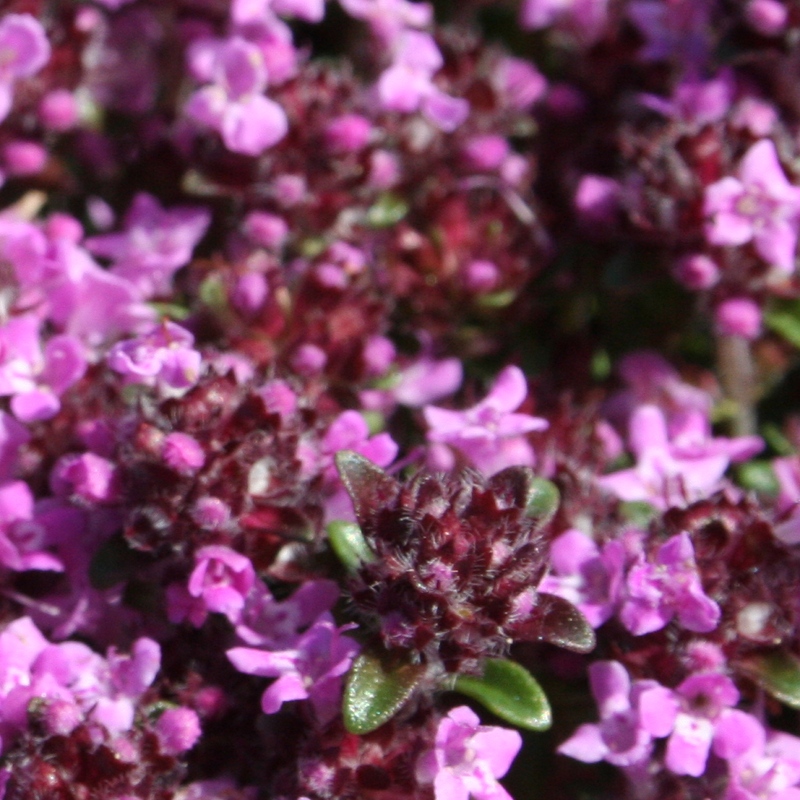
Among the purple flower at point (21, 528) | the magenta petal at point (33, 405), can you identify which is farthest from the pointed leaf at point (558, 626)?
the magenta petal at point (33, 405)

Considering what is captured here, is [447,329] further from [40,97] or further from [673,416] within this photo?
[40,97]

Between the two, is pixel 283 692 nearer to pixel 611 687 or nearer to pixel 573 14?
pixel 611 687

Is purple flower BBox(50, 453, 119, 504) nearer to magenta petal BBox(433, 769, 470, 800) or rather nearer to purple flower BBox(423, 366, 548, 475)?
purple flower BBox(423, 366, 548, 475)

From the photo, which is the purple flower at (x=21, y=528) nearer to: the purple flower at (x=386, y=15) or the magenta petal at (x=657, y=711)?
the magenta petal at (x=657, y=711)

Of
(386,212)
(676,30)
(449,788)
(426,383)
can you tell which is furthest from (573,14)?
(449,788)

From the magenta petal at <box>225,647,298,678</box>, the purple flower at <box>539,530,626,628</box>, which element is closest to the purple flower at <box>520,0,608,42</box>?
the purple flower at <box>539,530,626,628</box>

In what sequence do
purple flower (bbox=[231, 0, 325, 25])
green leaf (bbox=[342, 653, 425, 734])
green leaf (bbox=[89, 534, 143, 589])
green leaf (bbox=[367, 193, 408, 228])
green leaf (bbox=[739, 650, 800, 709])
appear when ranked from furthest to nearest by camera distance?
green leaf (bbox=[367, 193, 408, 228]) < purple flower (bbox=[231, 0, 325, 25]) < green leaf (bbox=[89, 534, 143, 589]) < green leaf (bbox=[739, 650, 800, 709]) < green leaf (bbox=[342, 653, 425, 734])

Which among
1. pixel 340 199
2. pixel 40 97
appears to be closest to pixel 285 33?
pixel 340 199
